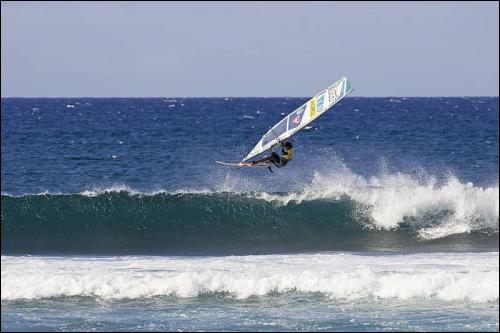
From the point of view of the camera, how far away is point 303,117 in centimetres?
1741

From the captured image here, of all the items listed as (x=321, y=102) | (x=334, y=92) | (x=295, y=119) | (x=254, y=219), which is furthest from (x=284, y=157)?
(x=254, y=219)

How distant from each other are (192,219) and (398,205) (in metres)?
4.86

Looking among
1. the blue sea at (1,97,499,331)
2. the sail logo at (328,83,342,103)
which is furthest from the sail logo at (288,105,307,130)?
the blue sea at (1,97,499,331)

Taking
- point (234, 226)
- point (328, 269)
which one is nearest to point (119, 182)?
point (234, 226)

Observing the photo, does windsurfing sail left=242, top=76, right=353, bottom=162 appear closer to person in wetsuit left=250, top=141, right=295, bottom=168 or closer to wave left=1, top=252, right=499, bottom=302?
person in wetsuit left=250, top=141, right=295, bottom=168

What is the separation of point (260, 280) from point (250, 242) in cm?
486

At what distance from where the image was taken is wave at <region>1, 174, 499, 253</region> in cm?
1836

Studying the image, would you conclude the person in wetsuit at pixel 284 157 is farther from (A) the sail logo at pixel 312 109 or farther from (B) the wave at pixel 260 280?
(B) the wave at pixel 260 280

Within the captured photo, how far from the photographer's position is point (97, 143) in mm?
41188

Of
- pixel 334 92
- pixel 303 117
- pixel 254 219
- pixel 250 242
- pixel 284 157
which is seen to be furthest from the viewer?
pixel 254 219

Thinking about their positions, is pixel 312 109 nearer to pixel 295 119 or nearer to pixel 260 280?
pixel 295 119

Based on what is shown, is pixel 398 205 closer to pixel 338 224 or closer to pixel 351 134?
pixel 338 224

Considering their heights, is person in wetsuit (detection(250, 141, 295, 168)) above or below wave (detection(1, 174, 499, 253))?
above

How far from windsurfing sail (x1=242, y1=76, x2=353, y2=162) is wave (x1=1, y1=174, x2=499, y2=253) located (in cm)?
230
